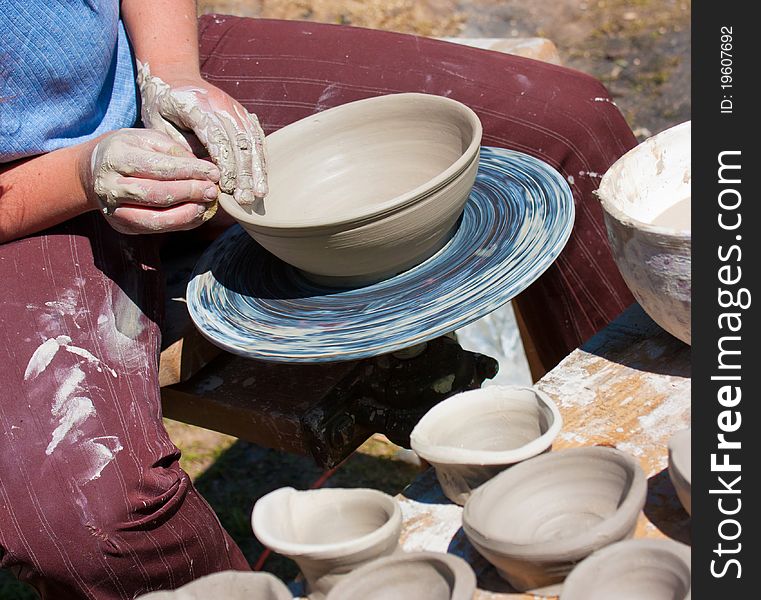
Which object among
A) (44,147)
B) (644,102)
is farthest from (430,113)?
(644,102)

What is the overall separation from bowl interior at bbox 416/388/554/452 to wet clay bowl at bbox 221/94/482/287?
297 millimetres

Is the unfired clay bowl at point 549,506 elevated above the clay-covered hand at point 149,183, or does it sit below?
below

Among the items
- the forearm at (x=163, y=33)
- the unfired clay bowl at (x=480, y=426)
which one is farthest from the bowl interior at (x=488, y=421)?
the forearm at (x=163, y=33)

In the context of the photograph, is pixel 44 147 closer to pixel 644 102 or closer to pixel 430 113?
pixel 430 113

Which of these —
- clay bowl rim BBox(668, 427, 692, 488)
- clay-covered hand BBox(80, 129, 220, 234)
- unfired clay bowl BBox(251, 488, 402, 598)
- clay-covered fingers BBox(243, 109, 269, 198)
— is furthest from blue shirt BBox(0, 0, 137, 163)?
clay bowl rim BBox(668, 427, 692, 488)

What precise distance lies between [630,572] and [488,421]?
309 mm

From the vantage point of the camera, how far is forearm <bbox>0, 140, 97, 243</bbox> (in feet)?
5.16

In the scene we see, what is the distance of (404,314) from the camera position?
130cm

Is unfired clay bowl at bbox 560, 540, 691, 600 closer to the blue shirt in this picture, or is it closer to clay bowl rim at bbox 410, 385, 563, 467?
clay bowl rim at bbox 410, 385, 563, 467

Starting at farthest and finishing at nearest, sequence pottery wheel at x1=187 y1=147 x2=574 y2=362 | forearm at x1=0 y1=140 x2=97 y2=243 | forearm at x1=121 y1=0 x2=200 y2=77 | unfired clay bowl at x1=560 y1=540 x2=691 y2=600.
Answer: forearm at x1=121 y1=0 x2=200 y2=77 → forearm at x1=0 y1=140 x2=97 y2=243 → pottery wheel at x1=187 y1=147 x2=574 y2=362 → unfired clay bowl at x1=560 y1=540 x2=691 y2=600

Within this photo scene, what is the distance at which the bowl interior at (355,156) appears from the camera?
5.23 ft

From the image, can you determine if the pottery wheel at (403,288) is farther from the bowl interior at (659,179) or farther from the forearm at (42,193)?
the forearm at (42,193)

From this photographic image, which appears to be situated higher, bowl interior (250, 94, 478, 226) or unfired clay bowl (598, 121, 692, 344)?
unfired clay bowl (598, 121, 692, 344)

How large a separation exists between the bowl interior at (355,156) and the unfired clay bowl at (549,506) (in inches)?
26.8
